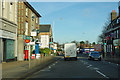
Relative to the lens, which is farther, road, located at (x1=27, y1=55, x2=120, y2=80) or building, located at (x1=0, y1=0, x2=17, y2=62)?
building, located at (x1=0, y1=0, x2=17, y2=62)

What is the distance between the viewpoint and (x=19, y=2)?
92.7 feet

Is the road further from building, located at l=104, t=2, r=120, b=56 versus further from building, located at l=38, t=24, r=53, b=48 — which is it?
building, located at l=38, t=24, r=53, b=48

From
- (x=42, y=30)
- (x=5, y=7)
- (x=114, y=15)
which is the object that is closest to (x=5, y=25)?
(x=5, y=7)

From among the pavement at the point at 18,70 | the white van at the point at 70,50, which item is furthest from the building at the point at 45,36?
the pavement at the point at 18,70

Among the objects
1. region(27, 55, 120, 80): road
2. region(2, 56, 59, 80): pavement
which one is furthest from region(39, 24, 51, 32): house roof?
region(27, 55, 120, 80): road

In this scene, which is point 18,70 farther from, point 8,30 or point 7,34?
point 8,30

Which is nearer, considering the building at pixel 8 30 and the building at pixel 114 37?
the building at pixel 8 30

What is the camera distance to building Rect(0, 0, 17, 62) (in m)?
20.6

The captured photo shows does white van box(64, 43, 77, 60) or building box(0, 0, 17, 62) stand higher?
building box(0, 0, 17, 62)

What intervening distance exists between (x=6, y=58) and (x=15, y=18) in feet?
20.6

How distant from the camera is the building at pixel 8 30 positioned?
67.6 ft

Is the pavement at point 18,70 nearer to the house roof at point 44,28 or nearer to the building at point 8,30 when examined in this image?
the building at point 8,30

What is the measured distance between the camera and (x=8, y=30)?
22.6 metres

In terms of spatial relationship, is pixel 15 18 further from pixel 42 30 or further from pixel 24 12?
pixel 42 30
